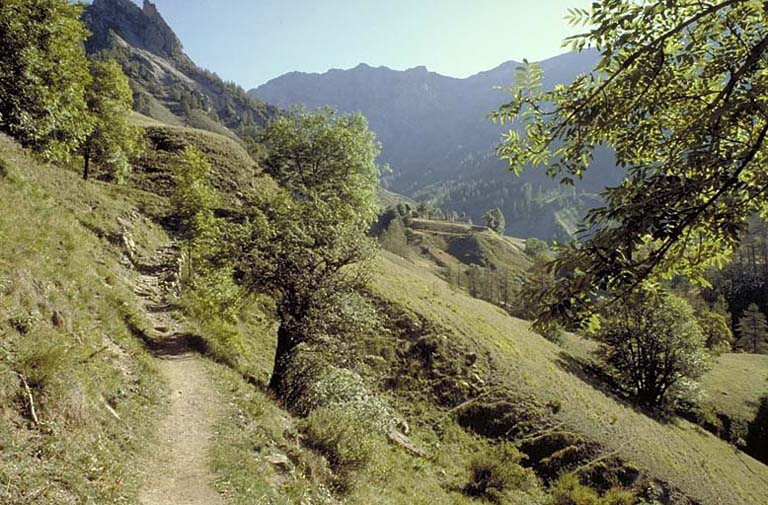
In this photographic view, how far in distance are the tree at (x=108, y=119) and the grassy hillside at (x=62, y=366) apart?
39.9ft

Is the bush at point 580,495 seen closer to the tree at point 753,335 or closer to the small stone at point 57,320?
the small stone at point 57,320

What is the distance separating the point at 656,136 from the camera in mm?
5270

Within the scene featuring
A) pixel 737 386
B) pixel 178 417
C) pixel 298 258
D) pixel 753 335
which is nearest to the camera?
pixel 178 417

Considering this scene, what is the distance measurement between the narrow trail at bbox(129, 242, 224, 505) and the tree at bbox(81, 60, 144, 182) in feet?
47.2

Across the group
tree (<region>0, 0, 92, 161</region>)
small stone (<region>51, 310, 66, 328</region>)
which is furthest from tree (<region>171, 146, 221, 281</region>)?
small stone (<region>51, 310, 66, 328</region>)

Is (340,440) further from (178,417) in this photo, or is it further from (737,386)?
(737,386)

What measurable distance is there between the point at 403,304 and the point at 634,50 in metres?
28.0

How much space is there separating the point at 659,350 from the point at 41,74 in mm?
51379

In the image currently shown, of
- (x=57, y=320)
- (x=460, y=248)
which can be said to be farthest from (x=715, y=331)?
(x=57, y=320)

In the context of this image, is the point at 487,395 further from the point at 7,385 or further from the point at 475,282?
the point at 475,282

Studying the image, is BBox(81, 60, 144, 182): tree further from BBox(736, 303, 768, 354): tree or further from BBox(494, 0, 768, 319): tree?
BBox(736, 303, 768, 354): tree

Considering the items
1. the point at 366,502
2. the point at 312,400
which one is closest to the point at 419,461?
the point at 312,400

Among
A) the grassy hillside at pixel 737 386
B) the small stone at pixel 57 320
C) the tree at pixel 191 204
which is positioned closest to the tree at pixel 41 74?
the tree at pixel 191 204

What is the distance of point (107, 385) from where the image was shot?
9820mm
